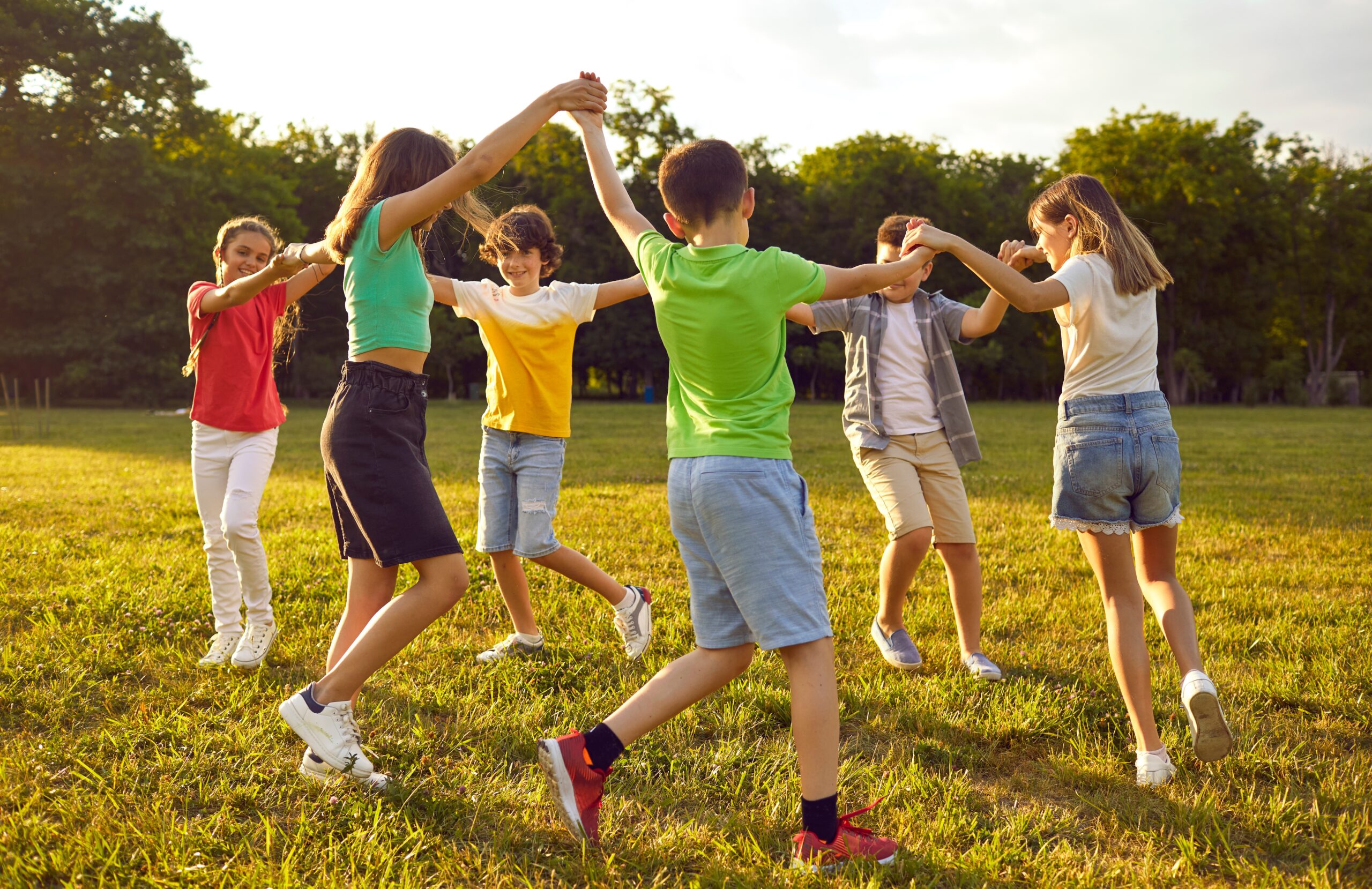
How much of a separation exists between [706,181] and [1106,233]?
1.63 metres

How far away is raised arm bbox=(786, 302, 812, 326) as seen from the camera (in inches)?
163

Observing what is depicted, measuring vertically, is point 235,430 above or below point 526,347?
below

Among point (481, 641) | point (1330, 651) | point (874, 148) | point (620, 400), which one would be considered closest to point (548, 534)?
point (481, 641)

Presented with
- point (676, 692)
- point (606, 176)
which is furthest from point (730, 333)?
point (676, 692)

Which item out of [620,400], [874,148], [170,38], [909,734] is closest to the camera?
[909,734]

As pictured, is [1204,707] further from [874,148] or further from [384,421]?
[874,148]

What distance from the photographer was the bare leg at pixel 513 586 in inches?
187

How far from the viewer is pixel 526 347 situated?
4680mm

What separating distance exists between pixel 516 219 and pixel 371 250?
1541mm

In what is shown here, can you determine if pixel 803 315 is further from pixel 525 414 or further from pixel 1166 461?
pixel 1166 461

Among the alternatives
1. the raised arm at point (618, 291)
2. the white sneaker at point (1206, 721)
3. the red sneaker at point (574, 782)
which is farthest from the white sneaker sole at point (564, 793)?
the white sneaker at point (1206, 721)

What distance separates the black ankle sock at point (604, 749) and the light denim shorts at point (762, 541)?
1.85 ft

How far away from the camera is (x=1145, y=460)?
133 inches

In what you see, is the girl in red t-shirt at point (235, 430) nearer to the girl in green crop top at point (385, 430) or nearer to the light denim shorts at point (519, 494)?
the light denim shorts at point (519, 494)
